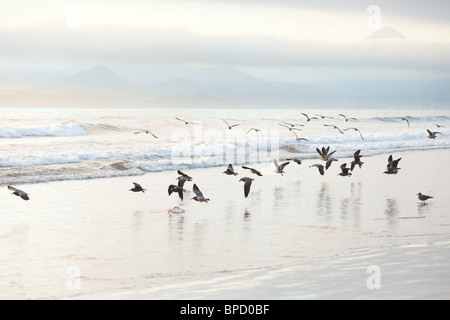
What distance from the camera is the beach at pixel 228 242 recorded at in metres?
8.15

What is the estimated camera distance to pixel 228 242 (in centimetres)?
1082

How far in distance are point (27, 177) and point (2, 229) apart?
26.3 ft

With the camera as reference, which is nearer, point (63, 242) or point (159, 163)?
point (63, 242)

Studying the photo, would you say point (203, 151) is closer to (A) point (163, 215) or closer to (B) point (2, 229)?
(A) point (163, 215)

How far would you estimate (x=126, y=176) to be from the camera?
20906 millimetres

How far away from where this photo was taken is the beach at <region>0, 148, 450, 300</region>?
8.15 meters

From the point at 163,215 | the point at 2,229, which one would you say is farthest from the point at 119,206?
the point at 2,229
